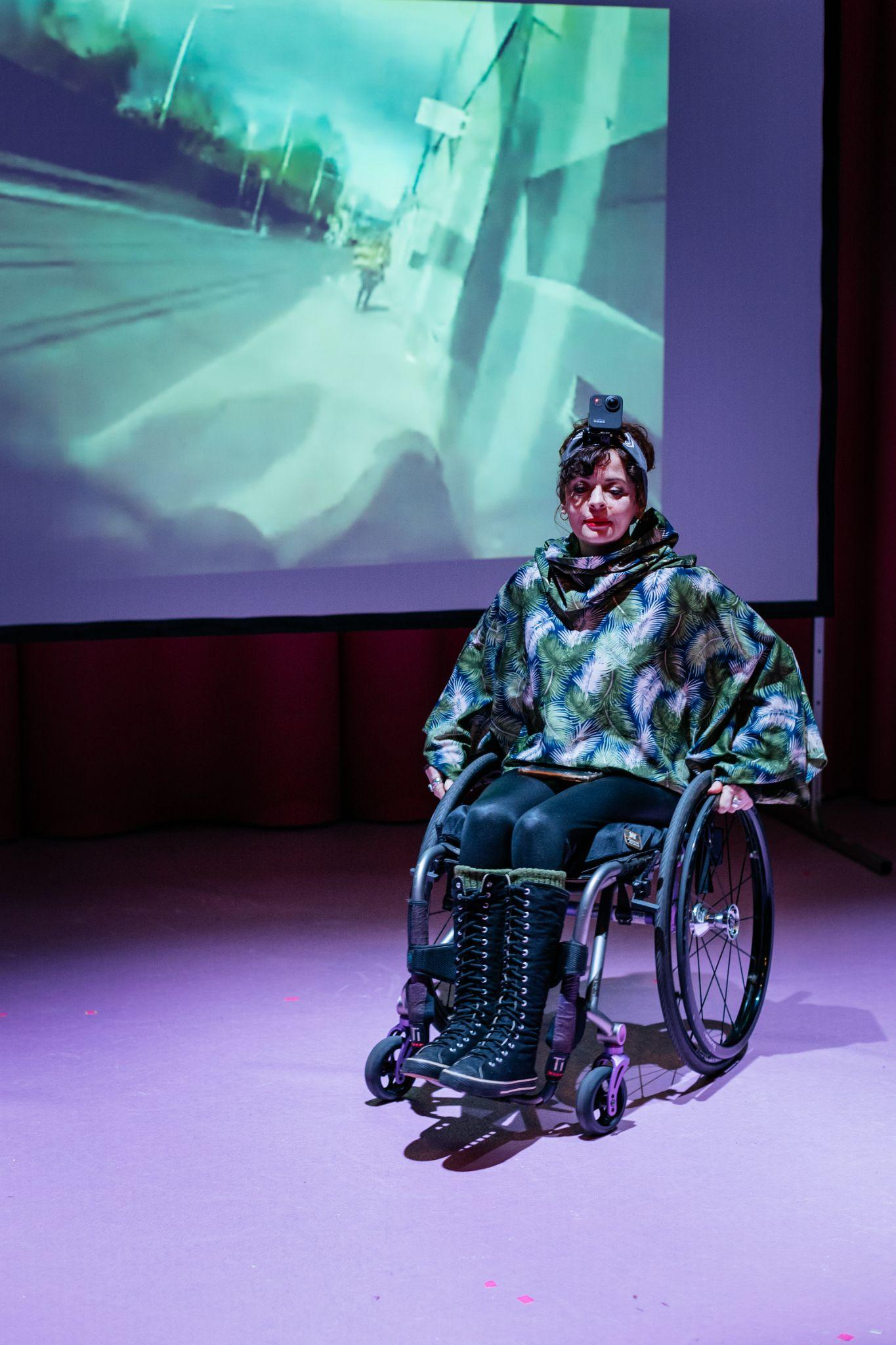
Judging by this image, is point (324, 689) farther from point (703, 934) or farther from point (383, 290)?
point (703, 934)

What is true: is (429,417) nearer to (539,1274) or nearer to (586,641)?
(586,641)

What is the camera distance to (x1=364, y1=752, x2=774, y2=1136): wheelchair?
205 cm

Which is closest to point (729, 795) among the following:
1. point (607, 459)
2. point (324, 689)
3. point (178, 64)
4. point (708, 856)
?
point (708, 856)

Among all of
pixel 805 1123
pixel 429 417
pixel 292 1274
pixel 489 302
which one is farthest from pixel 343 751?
pixel 292 1274

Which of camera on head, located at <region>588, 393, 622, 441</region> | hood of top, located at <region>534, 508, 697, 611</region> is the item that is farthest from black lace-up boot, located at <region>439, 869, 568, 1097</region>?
camera on head, located at <region>588, 393, 622, 441</region>

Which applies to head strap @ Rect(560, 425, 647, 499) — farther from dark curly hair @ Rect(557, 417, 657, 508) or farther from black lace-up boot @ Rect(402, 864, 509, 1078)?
black lace-up boot @ Rect(402, 864, 509, 1078)

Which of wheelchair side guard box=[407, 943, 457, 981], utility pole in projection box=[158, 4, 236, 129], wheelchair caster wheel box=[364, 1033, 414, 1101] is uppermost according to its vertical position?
utility pole in projection box=[158, 4, 236, 129]

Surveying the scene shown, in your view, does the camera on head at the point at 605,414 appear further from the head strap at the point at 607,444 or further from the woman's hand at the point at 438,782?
the woman's hand at the point at 438,782

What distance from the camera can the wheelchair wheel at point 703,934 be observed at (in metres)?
2.07

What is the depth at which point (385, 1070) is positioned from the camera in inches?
86.7

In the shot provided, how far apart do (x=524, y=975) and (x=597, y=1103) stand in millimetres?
232

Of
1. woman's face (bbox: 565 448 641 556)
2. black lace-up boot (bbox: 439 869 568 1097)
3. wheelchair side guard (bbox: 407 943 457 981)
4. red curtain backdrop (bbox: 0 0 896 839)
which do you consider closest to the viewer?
black lace-up boot (bbox: 439 869 568 1097)

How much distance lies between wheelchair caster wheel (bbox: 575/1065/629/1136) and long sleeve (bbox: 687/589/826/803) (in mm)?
468

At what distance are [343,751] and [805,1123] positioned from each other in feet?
6.39
